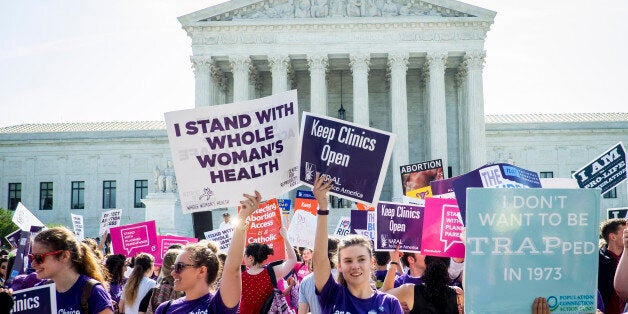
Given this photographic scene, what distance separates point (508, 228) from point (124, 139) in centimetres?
5559

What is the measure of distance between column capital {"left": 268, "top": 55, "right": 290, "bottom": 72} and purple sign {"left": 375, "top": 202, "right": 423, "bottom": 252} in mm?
38245

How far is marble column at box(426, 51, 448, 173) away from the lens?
4569cm

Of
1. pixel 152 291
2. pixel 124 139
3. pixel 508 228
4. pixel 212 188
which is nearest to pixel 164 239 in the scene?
pixel 152 291

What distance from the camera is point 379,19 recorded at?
1833 inches

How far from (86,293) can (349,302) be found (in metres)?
2.10

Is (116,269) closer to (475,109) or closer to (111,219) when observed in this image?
(111,219)

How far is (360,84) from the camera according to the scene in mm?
46562

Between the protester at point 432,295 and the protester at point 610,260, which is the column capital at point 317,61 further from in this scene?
the protester at point 432,295

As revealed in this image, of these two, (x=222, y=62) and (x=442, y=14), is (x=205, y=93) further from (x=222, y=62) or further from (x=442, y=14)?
(x=442, y=14)

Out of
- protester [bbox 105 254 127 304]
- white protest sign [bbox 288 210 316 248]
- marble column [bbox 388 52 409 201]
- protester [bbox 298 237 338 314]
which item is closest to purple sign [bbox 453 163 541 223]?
protester [bbox 298 237 338 314]

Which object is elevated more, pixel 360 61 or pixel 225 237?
pixel 360 61

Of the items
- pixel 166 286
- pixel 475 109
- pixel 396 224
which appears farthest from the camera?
pixel 475 109

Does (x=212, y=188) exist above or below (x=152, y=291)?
above

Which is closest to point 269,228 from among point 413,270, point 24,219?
point 413,270
